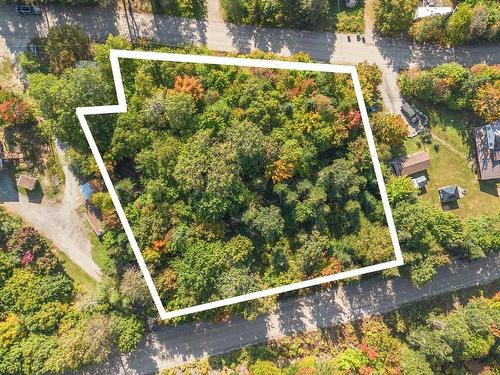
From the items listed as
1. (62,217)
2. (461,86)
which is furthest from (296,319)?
(461,86)

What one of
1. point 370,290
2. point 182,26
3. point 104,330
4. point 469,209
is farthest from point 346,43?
point 104,330

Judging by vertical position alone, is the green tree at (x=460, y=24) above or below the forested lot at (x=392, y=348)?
above

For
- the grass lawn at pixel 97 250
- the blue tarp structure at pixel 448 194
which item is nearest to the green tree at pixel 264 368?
the grass lawn at pixel 97 250

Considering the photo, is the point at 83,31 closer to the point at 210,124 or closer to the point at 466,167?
the point at 210,124

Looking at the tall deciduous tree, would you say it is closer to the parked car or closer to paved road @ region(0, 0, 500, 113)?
paved road @ region(0, 0, 500, 113)

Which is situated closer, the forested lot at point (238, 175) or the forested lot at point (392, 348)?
the forested lot at point (238, 175)

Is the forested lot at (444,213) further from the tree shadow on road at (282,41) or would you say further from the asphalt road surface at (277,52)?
the tree shadow on road at (282,41)

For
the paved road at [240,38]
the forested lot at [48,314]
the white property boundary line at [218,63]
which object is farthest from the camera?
the paved road at [240,38]
